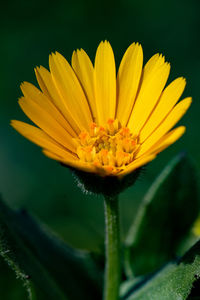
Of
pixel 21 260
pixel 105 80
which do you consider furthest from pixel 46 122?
pixel 21 260

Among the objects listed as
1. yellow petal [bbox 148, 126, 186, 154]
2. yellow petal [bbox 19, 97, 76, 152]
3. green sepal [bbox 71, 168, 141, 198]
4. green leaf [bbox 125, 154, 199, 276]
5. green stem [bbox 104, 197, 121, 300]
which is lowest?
green leaf [bbox 125, 154, 199, 276]

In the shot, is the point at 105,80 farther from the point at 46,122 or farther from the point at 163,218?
the point at 163,218

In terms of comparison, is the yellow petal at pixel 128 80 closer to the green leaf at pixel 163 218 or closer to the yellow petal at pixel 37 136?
the yellow petal at pixel 37 136

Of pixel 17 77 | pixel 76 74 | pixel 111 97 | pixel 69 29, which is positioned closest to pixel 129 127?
pixel 111 97

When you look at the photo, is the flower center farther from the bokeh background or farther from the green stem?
the bokeh background

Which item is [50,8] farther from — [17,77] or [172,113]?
[172,113]

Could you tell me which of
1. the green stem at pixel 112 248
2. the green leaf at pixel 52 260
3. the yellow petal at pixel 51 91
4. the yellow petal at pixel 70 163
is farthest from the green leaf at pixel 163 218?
the yellow petal at pixel 70 163

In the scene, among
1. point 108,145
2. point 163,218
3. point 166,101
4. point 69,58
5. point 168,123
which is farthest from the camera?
point 69,58

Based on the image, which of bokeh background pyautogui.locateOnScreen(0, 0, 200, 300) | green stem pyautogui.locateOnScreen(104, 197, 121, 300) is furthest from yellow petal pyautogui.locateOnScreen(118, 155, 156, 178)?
bokeh background pyautogui.locateOnScreen(0, 0, 200, 300)
